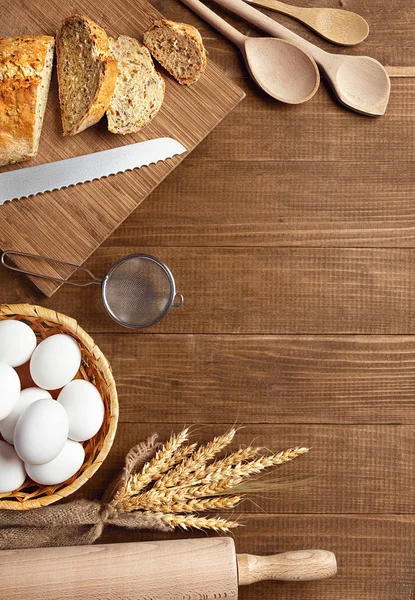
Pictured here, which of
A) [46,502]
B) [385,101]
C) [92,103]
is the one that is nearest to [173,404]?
[46,502]

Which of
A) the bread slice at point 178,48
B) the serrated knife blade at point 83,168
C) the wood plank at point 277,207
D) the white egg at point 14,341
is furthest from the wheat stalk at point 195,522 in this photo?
the bread slice at point 178,48

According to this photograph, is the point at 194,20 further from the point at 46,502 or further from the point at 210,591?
the point at 210,591

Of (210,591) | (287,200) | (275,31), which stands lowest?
(210,591)

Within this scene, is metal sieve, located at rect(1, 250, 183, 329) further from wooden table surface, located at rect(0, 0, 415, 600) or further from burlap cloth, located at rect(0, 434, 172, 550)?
burlap cloth, located at rect(0, 434, 172, 550)

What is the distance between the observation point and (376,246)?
1.27 meters

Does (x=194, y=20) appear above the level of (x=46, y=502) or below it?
above

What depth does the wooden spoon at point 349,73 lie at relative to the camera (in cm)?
127

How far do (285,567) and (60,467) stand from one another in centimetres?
44

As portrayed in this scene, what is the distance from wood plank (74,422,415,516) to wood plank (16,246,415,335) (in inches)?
7.6

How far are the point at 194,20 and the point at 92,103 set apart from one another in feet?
1.06

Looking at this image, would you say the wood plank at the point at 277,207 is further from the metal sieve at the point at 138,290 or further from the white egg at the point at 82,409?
the white egg at the point at 82,409

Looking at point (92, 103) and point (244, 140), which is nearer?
point (92, 103)

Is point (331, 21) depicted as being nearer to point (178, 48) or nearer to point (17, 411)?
point (178, 48)

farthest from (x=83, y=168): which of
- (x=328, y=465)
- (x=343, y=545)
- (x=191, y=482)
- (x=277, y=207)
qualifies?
(x=343, y=545)
